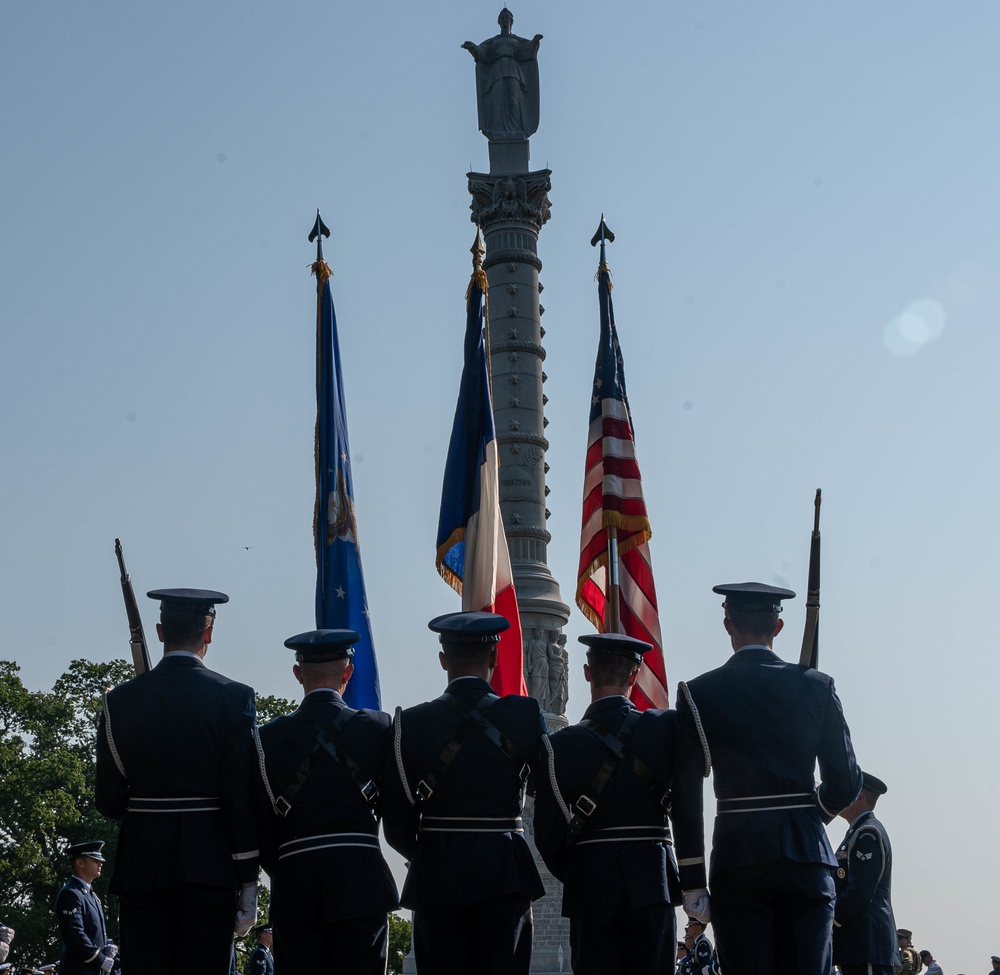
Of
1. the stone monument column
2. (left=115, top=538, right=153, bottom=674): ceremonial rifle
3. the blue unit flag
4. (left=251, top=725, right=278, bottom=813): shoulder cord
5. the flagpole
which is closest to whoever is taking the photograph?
(left=251, top=725, right=278, bottom=813): shoulder cord

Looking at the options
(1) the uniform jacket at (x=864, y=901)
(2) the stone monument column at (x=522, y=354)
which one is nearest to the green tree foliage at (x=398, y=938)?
(2) the stone monument column at (x=522, y=354)

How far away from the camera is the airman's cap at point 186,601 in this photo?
6.80 m

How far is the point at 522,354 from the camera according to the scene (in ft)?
79.2

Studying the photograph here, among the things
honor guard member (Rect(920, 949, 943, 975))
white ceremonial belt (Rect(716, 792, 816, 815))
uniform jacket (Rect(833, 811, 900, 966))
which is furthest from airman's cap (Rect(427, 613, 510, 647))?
honor guard member (Rect(920, 949, 943, 975))

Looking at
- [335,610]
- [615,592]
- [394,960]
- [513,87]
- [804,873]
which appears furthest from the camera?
[394,960]

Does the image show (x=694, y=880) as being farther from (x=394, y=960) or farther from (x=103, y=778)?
(x=394, y=960)

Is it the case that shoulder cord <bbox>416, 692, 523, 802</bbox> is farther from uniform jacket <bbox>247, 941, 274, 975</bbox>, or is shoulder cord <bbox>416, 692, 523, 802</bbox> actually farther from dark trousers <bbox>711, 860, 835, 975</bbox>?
uniform jacket <bbox>247, 941, 274, 975</bbox>

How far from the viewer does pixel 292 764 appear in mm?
6820

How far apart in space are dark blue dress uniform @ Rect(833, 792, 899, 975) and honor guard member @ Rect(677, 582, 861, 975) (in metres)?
1.77

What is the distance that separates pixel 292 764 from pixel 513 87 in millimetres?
20473

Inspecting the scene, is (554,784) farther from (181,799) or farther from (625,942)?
(181,799)

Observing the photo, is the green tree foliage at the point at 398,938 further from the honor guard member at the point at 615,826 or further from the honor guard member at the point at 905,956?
the honor guard member at the point at 615,826

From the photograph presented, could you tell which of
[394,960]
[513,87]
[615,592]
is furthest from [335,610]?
[394,960]

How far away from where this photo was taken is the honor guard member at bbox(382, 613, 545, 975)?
21.9 feet
